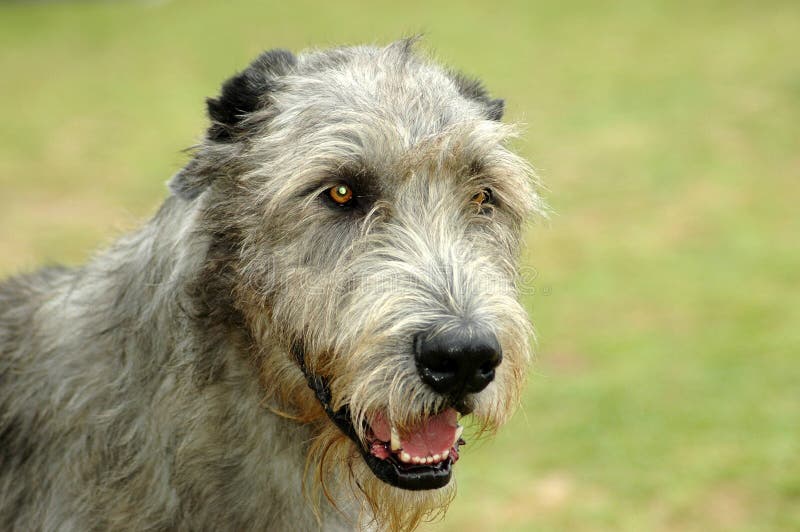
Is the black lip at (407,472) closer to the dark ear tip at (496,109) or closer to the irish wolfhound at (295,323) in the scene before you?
the irish wolfhound at (295,323)

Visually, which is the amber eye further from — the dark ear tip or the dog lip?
the dog lip

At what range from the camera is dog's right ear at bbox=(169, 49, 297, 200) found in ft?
14.1

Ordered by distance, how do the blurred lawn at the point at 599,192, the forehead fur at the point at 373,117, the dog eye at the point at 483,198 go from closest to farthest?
the forehead fur at the point at 373,117, the dog eye at the point at 483,198, the blurred lawn at the point at 599,192

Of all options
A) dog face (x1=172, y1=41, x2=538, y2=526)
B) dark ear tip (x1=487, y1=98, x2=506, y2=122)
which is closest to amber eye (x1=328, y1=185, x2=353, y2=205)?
dog face (x1=172, y1=41, x2=538, y2=526)

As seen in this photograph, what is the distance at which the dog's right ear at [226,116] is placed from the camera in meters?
4.30

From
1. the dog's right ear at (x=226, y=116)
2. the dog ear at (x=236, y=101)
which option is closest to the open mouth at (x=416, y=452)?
the dog's right ear at (x=226, y=116)

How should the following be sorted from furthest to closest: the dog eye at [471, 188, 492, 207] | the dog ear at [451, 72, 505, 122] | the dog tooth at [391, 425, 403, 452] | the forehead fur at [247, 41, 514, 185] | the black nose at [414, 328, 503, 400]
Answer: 1. the dog ear at [451, 72, 505, 122]
2. the dog eye at [471, 188, 492, 207]
3. the forehead fur at [247, 41, 514, 185]
4. the dog tooth at [391, 425, 403, 452]
5. the black nose at [414, 328, 503, 400]

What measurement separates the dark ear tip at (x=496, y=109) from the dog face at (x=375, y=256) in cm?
23

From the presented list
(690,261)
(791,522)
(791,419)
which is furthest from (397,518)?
(690,261)

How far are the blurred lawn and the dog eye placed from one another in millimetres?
1333

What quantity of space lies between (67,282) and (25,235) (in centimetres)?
954

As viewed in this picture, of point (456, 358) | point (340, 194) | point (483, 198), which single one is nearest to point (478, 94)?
point (483, 198)

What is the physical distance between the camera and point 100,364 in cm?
445

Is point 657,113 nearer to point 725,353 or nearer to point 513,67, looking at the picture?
point 513,67
